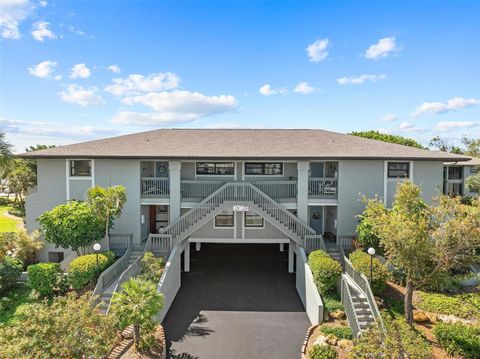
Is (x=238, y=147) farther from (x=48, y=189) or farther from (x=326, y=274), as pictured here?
(x=48, y=189)

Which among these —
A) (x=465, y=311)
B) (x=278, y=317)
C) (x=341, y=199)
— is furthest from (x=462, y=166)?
(x=278, y=317)

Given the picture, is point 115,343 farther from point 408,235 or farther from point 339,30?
point 339,30

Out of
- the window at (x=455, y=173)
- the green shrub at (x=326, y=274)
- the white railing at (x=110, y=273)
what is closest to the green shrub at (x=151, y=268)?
the white railing at (x=110, y=273)

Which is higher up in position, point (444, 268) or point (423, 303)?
point (444, 268)

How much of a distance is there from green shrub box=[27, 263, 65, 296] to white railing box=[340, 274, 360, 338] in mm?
13566

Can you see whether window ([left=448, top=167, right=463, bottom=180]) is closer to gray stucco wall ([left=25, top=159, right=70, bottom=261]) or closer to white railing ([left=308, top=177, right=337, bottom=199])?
white railing ([left=308, top=177, right=337, bottom=199])

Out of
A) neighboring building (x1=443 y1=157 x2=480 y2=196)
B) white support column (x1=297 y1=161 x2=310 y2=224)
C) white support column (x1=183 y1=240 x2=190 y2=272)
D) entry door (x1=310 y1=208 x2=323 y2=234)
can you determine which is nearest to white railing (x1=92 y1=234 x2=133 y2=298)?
white support column (x1=183 y1=240 x2=190 y2=272)

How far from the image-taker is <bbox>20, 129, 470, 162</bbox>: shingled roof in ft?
59.7

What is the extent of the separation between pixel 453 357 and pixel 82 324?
1262 cm

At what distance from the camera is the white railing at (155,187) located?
19.2 m

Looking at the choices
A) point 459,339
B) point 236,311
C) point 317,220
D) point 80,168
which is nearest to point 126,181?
point 80,168

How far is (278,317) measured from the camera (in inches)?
567

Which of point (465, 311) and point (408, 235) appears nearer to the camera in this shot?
point (408, 235)

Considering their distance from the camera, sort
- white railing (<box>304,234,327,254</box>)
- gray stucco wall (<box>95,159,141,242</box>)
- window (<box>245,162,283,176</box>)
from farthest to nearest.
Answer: window (<box>245,162,283,176</box>) → gray stucco wall (<box>95,159,141,242</box>) → white railing (<box>304,234,327,254</box>)
